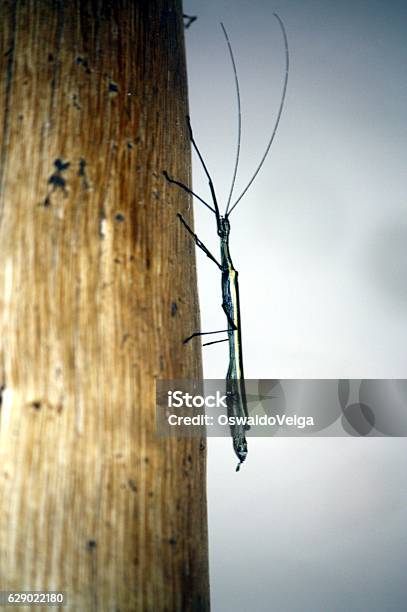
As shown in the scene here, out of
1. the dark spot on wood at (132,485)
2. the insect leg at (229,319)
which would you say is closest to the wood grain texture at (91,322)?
the dark spot on wood at (132,485)

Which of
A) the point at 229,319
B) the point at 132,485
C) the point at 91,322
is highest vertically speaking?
the point at 229,319

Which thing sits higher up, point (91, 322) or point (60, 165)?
point (60, 165)

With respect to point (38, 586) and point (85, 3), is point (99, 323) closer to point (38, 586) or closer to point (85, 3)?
point (38, 586)

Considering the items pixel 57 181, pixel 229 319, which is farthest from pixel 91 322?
pixel 229 319

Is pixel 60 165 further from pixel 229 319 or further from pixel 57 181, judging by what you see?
pixel 229 319

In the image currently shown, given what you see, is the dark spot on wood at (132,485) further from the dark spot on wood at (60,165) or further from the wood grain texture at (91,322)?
the dark spot on wood at (60,165)

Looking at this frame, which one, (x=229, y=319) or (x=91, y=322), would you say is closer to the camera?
(x=91, y=322)

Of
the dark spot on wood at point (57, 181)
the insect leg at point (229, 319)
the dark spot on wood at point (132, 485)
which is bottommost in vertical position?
the dark spot on wood at point (132, 485)

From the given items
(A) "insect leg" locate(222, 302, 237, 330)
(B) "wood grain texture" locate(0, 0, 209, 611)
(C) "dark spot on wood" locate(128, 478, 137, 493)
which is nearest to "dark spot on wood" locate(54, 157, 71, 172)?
(B) "wood grain texture" locate(0, 0, 209, 611)
